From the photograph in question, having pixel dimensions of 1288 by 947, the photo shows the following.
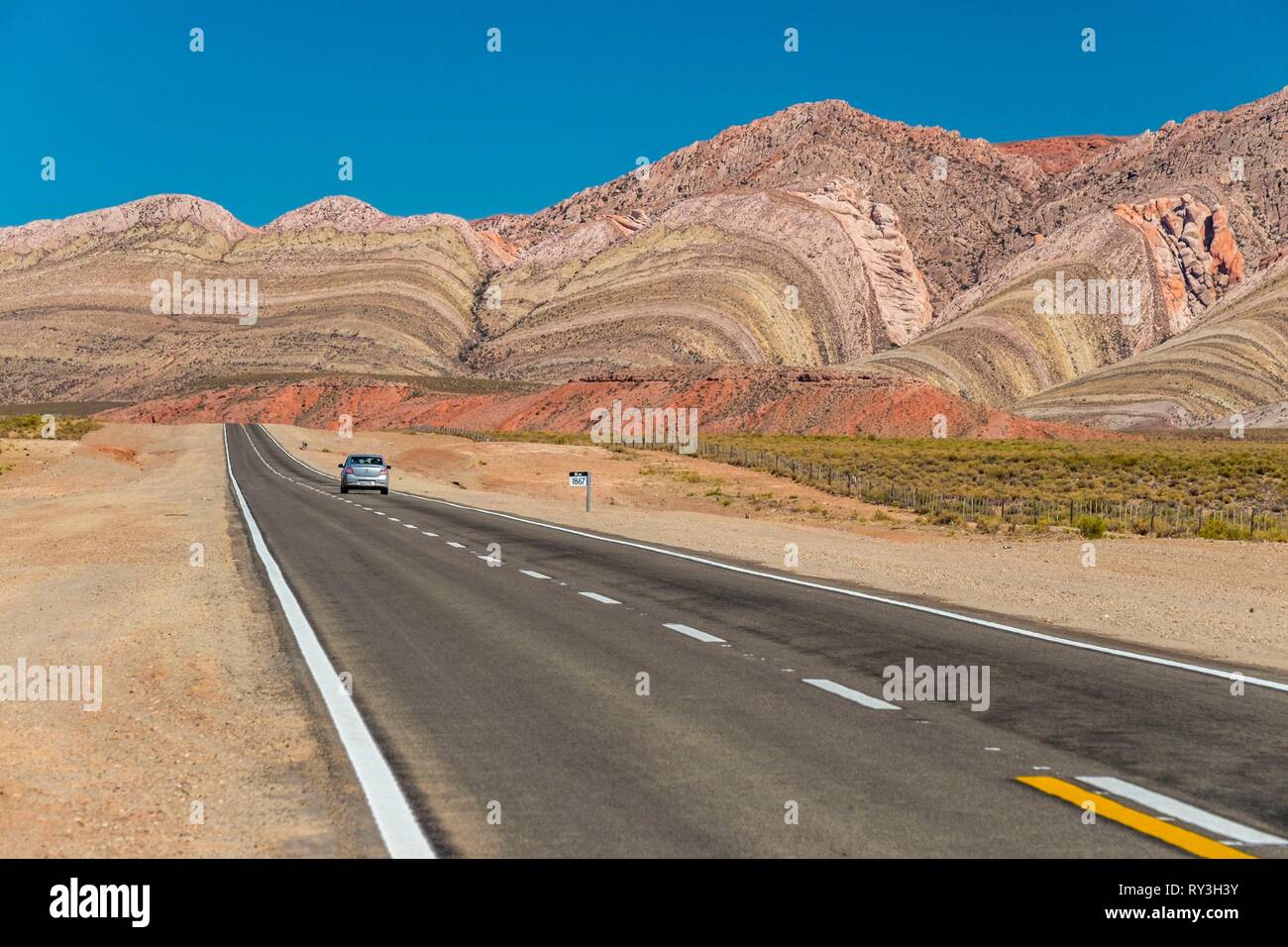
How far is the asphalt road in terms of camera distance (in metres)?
5.88

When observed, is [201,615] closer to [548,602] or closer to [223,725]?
[548,602]

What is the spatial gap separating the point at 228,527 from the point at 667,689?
19.9m

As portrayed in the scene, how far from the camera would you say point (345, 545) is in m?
23.1

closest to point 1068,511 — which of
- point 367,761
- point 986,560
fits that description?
point 986,560

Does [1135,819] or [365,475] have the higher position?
[365,475]

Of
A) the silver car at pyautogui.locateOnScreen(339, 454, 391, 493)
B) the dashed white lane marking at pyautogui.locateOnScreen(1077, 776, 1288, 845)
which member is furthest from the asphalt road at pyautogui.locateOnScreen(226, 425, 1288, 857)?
the silver car at pyautogui.locateOnScreen(339, 454, 391, 493)

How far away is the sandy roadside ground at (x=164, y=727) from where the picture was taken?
595cm

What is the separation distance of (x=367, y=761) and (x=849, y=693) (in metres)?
3.85

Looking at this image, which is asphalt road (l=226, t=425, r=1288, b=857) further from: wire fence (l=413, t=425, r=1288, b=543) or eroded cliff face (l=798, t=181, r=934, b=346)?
eroded cliff face (l=798, t=181, r=934, b=346)

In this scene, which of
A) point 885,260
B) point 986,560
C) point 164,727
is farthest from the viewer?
A: point 885,260

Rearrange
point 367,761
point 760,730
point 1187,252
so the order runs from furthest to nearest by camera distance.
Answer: point 1187,252, point 760,730, point 367,761

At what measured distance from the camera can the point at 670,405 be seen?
11931cm

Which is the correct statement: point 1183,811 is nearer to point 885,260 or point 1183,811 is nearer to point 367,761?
point 367,761
